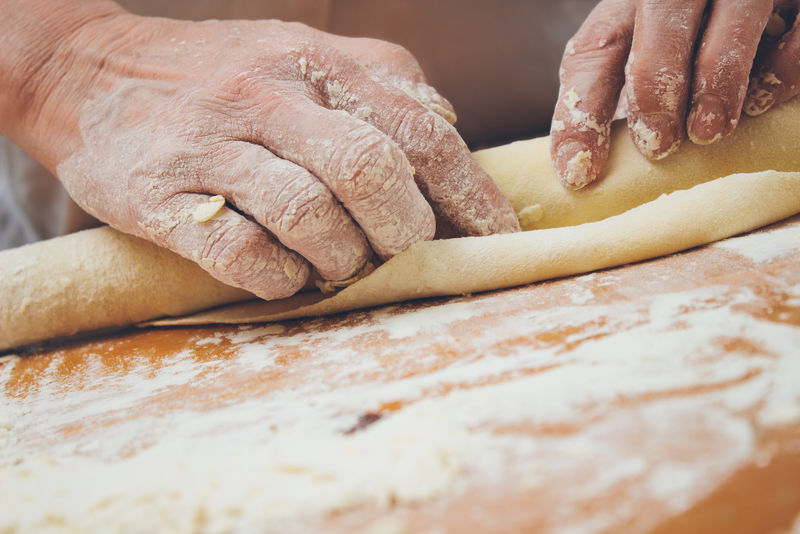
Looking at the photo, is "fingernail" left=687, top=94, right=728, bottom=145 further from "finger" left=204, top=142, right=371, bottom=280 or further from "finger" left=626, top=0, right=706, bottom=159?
"finger" left=204, top=142, right=371, bottom=280

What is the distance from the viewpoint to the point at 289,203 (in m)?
0.87

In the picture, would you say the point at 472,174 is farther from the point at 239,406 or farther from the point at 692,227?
the point at 239,406

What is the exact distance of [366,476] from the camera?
53 cm

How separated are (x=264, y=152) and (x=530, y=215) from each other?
0.58m

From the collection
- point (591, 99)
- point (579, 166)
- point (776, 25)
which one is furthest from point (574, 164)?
point (776, 25)

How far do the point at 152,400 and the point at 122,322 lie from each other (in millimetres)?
483

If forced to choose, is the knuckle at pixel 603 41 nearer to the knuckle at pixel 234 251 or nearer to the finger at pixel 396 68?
the finger at pixel 396 68

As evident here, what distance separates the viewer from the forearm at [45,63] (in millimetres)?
1161

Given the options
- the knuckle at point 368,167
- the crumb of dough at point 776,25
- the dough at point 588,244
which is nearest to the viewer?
the knuckle at point 368,167

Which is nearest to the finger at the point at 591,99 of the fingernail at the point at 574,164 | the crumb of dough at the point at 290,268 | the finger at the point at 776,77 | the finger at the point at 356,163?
the fingernail at the point at 574,164

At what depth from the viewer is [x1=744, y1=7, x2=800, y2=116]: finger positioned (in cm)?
104

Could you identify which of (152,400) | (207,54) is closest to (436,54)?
(207,54)

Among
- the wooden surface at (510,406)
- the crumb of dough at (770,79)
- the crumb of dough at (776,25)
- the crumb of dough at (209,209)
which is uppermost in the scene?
the crumb of dough at (776,25)

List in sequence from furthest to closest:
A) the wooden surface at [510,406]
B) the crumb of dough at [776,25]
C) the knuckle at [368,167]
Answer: the crumb of dough at [776,25], the knuckle at [368,167], the wooden surface at [510,406]
